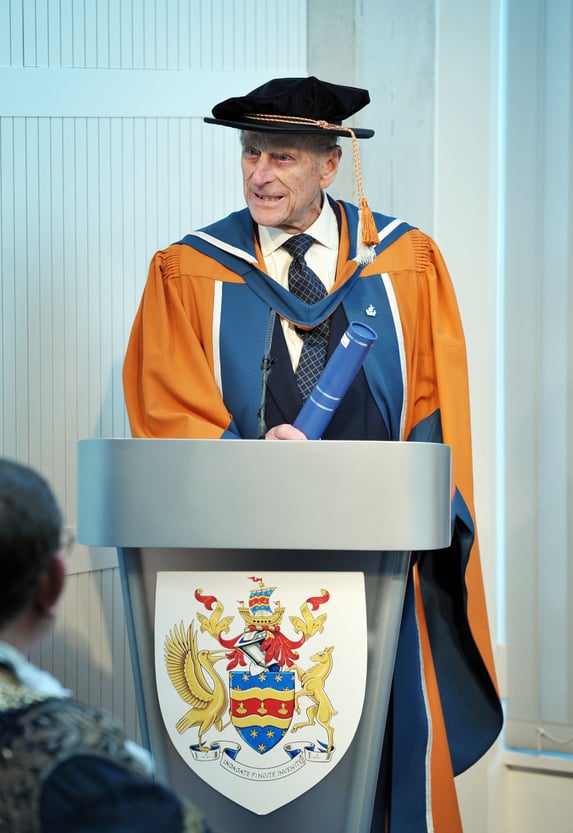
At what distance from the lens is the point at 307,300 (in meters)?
2.42

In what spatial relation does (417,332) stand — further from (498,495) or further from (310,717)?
(498,495)

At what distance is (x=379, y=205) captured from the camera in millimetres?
3221

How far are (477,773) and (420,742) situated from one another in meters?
1.05

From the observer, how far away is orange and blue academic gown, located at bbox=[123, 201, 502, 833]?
7.63 feet

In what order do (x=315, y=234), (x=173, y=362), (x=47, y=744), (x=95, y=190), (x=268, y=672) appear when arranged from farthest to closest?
(x=95, y=190) < (x=315, y=234) < (x=173, y=362) < (x=268, y=672) < (x=47, y=744)

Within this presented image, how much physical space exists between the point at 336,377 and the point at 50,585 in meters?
1.00

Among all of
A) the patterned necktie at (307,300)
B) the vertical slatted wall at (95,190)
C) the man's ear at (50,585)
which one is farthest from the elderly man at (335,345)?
the man's ear at (50,585)

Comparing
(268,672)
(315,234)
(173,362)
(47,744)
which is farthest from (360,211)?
(47,744)

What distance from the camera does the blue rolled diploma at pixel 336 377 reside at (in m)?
1.96

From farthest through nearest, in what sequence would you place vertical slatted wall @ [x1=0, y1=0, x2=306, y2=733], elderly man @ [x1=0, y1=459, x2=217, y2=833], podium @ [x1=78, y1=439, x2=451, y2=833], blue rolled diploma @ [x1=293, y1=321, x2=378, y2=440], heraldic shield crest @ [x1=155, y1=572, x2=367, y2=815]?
1. vertical slatted wall @ [x1=0, y1=0, x2=306, y2=733]
2. blue rolled diploma @ [x1=293, y1=321, x2=378, y2=440]
3. heraldic shield crest @ [x1=155, y1=572, x2=367, y2=815]
4. podium @ [x1=78, y1=439, x2=451, y2=833]
5. elderly man @ [x1=0, y1=459, x2=217, y2=833]

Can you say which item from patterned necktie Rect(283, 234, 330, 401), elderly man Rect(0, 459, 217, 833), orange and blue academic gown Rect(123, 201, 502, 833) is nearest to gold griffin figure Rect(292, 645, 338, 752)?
orange and blue academic gown Rect(123, 201, 502, 833)

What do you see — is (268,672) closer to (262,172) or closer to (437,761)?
(437,761)

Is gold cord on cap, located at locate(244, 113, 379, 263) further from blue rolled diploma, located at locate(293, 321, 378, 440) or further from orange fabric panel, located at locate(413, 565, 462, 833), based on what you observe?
orange fabric panel, located at locate(413, 565, 462, 833)

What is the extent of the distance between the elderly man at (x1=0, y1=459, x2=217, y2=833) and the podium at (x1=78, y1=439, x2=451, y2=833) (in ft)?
2.22
